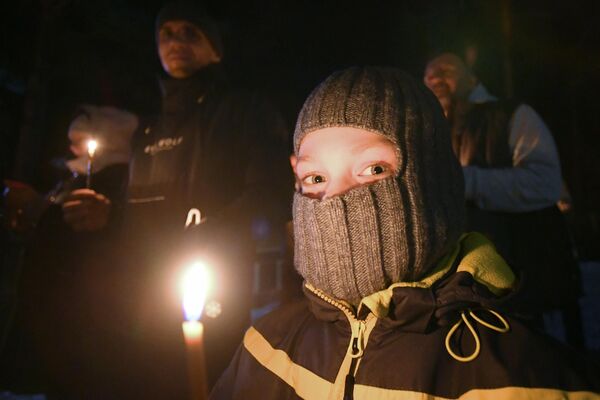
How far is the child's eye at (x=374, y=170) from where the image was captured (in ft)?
4.75

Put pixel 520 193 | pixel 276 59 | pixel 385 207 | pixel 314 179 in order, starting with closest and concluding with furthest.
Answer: pixel 385 207, pixel 314 179, pixel 520 193, pixel 276 59

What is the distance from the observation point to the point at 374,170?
146cm

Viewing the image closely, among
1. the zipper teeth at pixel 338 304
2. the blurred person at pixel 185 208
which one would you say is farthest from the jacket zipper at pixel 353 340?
the blurred person at pixel 185 208

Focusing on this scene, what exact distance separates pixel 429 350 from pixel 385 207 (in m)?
0.46

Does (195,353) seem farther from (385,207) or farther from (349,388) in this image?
(385,207)

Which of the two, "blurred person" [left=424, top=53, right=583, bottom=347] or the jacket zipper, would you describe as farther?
"blurred person" [left=424, top=53, right=583, bottom=347]

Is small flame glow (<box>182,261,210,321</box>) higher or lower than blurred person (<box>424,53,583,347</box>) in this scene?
lower

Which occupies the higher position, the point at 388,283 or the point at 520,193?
the point at 520,193

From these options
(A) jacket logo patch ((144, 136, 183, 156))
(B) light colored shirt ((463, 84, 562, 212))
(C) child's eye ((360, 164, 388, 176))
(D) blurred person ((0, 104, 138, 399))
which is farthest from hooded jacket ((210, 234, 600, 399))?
(A) jacket logo patch ((144, 136, 183, 156))

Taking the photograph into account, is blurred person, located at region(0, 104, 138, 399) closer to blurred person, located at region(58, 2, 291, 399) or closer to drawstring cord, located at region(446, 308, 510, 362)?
blurred person, located at region(58, 2, 291, 399)

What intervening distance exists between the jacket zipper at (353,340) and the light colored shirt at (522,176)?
1326mm

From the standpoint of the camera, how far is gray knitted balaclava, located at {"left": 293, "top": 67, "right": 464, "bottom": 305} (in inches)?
51.8

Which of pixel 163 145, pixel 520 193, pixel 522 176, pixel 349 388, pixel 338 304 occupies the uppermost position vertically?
pixel 163 145

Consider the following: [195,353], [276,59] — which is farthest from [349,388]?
[276,59]
